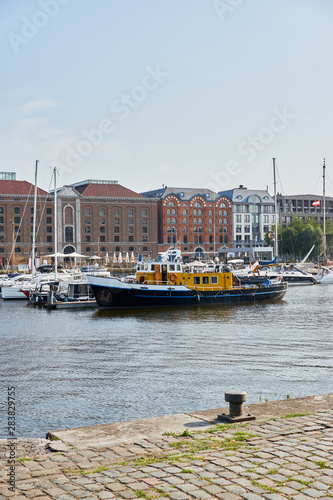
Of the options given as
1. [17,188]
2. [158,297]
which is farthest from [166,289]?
[17,188]

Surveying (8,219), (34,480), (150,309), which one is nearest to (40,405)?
(34,480)

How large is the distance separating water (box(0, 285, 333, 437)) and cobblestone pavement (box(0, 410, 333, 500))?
5.02m

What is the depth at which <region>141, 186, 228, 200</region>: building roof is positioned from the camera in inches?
4983

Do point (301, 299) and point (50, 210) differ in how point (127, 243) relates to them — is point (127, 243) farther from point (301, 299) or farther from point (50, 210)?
point (301, 299)

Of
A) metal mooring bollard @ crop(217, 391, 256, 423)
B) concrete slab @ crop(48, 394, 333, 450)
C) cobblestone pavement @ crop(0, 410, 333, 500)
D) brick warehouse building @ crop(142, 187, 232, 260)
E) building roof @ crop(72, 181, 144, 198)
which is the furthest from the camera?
brick warehouse building @ crop(142, 187, 232, 260)

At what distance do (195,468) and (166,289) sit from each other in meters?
38.7

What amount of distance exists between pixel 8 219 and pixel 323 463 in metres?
109

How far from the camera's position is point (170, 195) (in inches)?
4961

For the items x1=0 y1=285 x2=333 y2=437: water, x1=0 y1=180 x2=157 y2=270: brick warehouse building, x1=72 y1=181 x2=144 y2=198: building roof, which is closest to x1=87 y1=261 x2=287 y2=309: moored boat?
x1=0 y1=285 x2=333 y2=437: water

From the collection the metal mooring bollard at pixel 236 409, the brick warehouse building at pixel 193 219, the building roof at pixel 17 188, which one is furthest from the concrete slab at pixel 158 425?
the brick warehouse building at pixel 193 219

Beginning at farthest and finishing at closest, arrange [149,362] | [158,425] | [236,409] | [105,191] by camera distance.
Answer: [105,191], [149,362], [236,409], [158,425]

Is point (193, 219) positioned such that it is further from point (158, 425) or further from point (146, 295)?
point (158, 425)

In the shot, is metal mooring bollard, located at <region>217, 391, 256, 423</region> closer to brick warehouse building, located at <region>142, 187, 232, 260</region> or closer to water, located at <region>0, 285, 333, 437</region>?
water, located at <region>0, 285, 333, 437</region>

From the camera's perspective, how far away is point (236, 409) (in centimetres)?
1013
